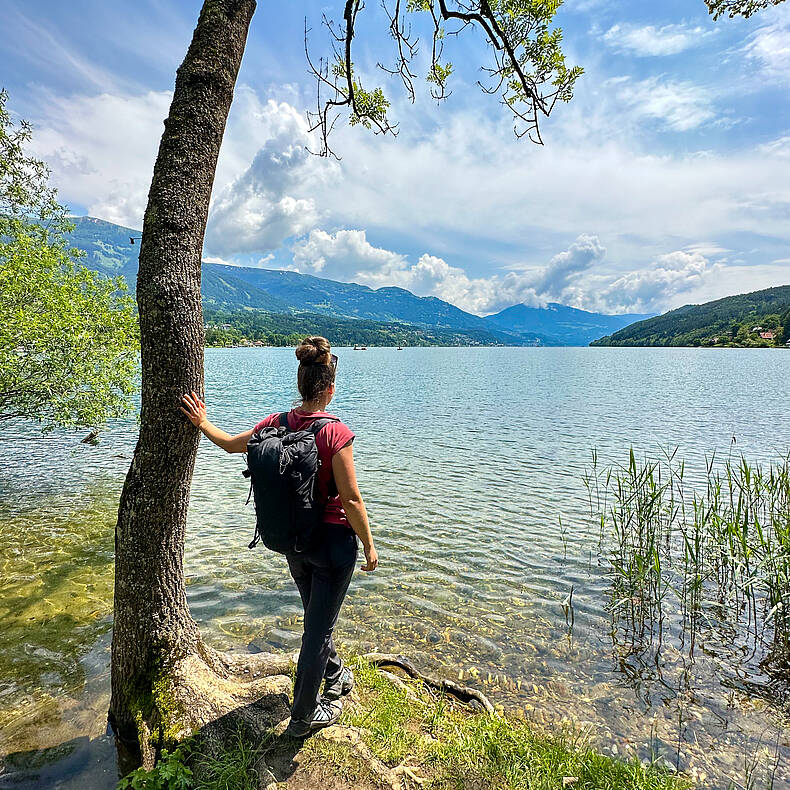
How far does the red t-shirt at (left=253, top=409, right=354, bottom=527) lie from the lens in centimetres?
378

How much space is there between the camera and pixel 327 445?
378cm

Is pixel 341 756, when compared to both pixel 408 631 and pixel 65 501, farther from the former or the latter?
pixel 65 501

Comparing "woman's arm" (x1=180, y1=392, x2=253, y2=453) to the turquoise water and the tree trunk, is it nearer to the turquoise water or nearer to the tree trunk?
the tree trunk

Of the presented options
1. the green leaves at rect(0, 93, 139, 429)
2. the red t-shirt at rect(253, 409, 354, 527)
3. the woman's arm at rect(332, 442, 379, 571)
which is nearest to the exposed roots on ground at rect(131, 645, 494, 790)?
the woman's arm at rect(332, 442, 379, 571)

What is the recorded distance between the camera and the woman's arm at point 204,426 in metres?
3.99

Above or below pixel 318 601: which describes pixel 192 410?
above

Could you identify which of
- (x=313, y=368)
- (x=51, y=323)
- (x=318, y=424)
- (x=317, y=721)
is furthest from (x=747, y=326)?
(x=317, y=721)

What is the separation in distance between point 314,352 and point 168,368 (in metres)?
1.17

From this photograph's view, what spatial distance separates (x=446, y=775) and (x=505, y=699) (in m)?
2.36

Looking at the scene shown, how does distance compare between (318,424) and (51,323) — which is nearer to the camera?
(318,424)

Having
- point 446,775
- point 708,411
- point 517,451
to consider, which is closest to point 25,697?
point 446,775

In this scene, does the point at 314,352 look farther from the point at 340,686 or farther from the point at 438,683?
the point at 438,683

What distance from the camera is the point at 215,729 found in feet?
13.0

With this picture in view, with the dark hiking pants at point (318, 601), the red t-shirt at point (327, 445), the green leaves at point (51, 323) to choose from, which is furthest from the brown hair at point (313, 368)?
the green leaves at point (51, 323)
